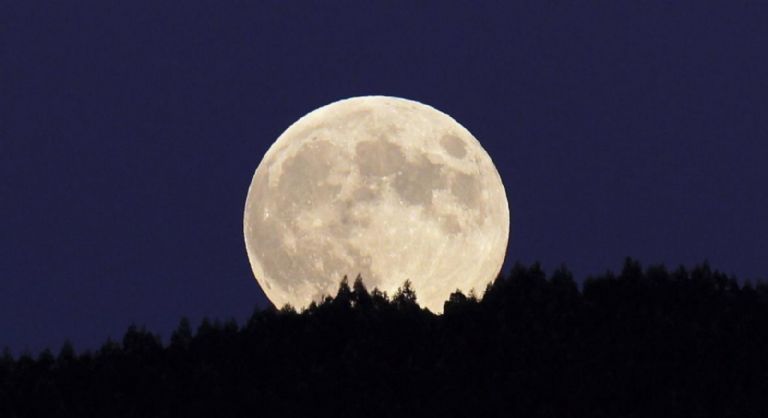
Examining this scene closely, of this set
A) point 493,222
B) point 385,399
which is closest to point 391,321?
point 385,399

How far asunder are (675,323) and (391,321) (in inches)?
153

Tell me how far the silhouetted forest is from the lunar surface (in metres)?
1.91

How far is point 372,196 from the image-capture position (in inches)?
999

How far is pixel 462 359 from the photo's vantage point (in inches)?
827

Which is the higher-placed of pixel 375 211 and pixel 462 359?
pixel 375 211

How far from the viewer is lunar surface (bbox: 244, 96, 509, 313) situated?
1001 inches

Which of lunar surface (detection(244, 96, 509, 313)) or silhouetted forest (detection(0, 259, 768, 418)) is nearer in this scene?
silhouetted forest (detection(0, 259, 768, 418))

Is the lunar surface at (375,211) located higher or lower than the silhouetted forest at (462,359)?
higher

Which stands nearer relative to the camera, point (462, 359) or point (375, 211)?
point (462, 359)

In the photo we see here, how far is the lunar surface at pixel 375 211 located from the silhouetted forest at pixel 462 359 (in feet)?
6.27

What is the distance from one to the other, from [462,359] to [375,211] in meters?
4.92

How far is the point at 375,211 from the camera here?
25.4 metres

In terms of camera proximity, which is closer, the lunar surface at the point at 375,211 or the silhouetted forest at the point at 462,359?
the silhouetted forest at the point at 462,359

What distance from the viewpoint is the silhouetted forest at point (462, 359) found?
66.8 feet
